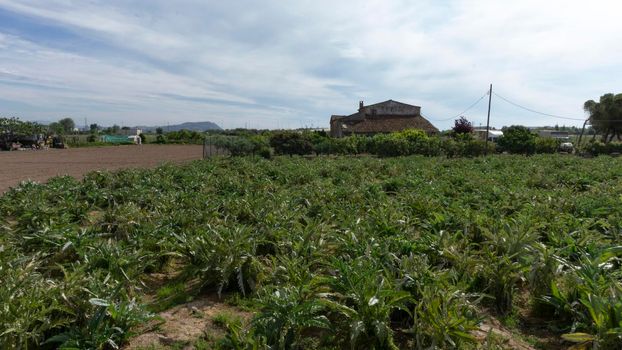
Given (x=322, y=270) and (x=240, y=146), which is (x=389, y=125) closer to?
(x=240, y=146)

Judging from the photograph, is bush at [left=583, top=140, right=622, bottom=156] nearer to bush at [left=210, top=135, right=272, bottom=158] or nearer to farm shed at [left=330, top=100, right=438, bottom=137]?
farm shed at [left=330, top=100, right=438, bottom=137]

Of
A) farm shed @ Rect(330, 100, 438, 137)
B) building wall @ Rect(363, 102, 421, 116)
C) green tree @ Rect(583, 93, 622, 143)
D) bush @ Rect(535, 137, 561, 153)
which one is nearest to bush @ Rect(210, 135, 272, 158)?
farm shed @ Rect(330, 100, 438, 137)

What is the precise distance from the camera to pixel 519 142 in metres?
31.5

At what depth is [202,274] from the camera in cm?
425

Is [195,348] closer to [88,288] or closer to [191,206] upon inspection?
[88,288]

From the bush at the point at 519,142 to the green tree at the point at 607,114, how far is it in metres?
20.5

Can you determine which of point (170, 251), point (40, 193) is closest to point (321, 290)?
point (170, 251)

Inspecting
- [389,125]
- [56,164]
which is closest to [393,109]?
[389,125]

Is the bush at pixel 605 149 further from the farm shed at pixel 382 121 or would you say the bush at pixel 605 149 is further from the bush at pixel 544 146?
the farm shed at pixel 382 121

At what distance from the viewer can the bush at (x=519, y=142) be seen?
31.3 meters

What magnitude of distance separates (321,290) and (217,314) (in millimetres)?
1008

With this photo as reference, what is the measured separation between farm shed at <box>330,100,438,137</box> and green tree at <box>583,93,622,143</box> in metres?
19.7

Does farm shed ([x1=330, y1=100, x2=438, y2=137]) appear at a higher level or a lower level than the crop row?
higher

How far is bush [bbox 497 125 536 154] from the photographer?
31.3 meters
